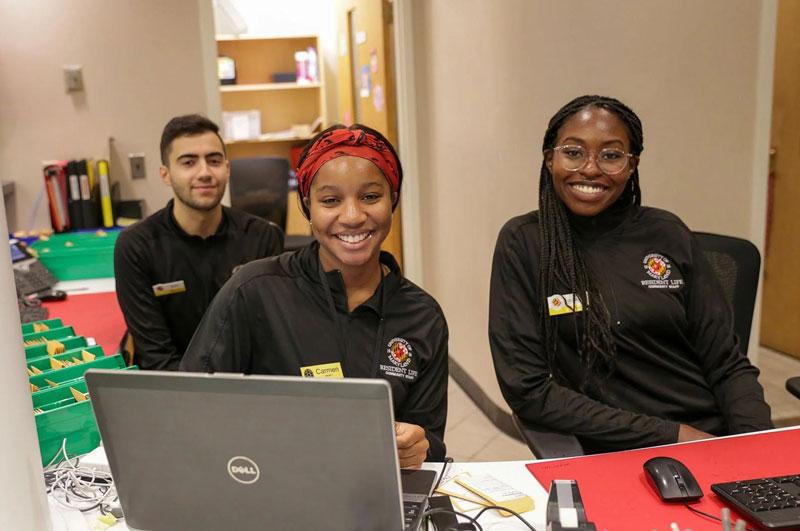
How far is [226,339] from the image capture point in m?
1.59

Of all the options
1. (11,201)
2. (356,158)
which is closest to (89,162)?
(11,201)

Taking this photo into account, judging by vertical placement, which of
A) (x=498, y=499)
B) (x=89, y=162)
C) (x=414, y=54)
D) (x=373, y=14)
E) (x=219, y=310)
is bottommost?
(x=498, y=499)

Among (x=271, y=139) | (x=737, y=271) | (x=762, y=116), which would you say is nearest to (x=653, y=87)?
(x=762, y=116)

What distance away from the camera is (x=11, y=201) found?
12.5 ft

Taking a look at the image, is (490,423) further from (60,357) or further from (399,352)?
(60,357)

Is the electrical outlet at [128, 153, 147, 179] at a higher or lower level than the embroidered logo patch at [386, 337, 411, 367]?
higher

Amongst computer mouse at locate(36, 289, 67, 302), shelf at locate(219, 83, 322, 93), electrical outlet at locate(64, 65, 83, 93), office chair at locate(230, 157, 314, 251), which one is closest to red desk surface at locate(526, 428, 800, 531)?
computer mouse at locate(36, 289, 67, 302)

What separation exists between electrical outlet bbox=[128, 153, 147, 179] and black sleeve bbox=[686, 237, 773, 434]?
2.95 metres

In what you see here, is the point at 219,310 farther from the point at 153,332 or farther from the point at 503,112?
the point at 503,112

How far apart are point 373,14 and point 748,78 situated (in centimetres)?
246

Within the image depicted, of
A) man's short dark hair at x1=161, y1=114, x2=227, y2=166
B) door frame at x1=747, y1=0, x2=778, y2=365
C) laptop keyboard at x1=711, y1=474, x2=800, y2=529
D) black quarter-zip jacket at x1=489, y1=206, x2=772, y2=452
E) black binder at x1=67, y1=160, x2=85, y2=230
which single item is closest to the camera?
laptop keyboard at x1=711, y1=474, x2=800, y2=529

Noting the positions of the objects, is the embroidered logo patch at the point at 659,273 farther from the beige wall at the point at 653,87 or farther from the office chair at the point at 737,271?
the beige wall at the point at 653,87

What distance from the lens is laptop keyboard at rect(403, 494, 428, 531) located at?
121cm

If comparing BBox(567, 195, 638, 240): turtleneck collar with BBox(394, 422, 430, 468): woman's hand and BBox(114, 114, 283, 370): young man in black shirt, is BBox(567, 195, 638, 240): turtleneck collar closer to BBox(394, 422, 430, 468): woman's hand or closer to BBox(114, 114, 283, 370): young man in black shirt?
BBox(394, 422, 430, 468): woman's hand
